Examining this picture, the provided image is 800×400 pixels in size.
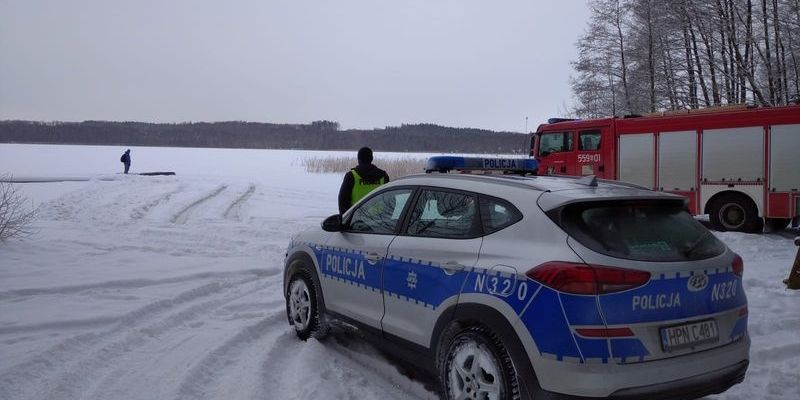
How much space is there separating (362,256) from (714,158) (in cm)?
1147

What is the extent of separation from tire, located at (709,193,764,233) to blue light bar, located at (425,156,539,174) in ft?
33.5

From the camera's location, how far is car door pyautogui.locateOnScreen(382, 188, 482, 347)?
3.59m

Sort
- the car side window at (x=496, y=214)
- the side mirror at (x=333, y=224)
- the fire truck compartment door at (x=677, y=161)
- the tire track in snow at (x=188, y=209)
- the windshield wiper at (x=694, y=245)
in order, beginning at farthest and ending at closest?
the tire track in snow at (x=188, y=209), the fire truck compartment door at (x=677, y=161), the side mirror at (x=333, y=224), the car side window at (x=496, y=214), the windshield wiper at (x=694, y=245)

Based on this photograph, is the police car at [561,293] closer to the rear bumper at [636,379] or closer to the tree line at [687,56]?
the rear bumper at [636,379]

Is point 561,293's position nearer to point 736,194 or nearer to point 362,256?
point 362,256

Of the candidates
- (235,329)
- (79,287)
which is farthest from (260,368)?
(79,287)

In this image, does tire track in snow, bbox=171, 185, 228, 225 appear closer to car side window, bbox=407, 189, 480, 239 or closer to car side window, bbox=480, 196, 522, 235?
car side window, bbox=407, 189, 480, 239

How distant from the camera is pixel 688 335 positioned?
3.12 m

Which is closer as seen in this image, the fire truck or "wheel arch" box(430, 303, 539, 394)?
"wheel arch" box(430, 303, 539, 394)

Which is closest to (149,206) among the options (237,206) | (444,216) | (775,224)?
(237,206)

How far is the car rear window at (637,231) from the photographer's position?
3119 millimetres

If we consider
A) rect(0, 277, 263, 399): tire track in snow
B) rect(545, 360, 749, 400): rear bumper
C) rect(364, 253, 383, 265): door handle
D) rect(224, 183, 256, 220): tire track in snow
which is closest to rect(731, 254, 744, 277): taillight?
rect(545, 360, 749, 400): rear bumper

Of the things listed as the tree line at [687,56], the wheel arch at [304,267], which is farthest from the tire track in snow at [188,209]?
the tree line at [687,56]

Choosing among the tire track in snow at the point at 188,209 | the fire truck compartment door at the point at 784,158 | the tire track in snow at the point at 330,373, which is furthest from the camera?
the tire track in snow at the point at 188,209
